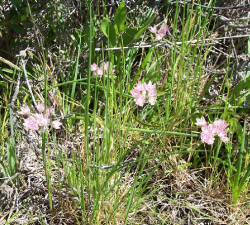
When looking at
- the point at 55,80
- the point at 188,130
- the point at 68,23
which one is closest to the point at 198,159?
the point at 188,130

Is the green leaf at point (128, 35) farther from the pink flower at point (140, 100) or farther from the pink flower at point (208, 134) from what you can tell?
the pink flower at point (208, 134)

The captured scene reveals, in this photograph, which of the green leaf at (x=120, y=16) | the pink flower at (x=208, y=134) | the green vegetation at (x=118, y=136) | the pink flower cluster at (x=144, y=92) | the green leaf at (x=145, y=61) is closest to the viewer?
the green vegetation at (x=118, y=136)

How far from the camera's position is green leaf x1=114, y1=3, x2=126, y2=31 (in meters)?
1.46

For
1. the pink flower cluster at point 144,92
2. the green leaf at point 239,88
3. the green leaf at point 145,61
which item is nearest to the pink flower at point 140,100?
the pink flower cluster at point 144,92

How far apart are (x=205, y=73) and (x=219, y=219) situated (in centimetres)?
87

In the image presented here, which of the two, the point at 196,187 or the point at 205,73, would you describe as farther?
the point at 205,73

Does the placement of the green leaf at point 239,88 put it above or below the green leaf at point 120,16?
below

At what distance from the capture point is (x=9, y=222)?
1130mm

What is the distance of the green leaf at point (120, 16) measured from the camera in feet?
4.79

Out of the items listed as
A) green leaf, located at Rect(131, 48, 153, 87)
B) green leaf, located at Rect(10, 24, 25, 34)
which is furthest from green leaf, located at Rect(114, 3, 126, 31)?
green leaf, located at Rect(10, 24, 25, 34)

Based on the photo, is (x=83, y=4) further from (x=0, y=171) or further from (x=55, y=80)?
(x=0, y=171)

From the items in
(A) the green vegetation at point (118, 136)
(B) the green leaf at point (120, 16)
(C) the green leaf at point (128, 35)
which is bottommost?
(A) the green vegetation at point (118, 136)

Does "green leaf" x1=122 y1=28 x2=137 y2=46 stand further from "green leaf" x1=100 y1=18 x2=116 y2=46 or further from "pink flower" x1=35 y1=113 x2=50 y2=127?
"pink flower" x1=35 y1=113 x2=50 y2=127

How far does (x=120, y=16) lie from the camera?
149cm
